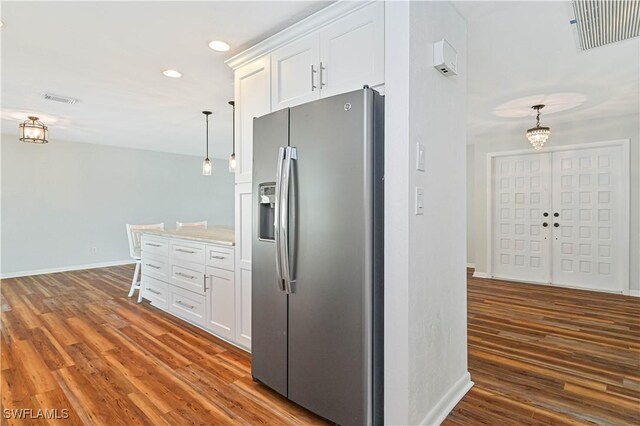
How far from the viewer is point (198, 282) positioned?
3225mm

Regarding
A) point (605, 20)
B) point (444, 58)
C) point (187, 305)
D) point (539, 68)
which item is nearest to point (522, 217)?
point (539, 68)

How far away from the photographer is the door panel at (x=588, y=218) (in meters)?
4.59

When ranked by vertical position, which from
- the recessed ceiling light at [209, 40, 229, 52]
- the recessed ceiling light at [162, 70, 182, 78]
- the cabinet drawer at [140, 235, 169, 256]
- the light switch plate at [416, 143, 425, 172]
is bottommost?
the cabinet drawer at [140, 235, 169, 256]

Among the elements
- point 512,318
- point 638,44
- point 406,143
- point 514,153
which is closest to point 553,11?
point 638,44

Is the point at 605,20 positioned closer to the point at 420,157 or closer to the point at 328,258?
the point at 420,157

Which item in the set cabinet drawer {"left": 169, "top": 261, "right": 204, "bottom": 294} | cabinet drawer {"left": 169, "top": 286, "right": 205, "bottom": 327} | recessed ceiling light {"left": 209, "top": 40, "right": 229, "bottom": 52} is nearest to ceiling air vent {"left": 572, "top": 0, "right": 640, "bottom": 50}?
recessed ceiling light {"left": 209, "top": 40, "right": 229, "bottom": 52}

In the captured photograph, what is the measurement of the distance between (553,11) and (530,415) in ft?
8.02

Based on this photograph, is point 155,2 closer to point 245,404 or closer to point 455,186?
point 455,186

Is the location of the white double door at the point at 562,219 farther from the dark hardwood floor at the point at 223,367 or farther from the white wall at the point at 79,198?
the white wall at the point at 79,198

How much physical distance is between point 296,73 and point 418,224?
133 cm

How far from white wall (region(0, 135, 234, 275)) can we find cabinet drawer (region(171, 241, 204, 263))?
3.95 meters

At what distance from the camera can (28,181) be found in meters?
5.73

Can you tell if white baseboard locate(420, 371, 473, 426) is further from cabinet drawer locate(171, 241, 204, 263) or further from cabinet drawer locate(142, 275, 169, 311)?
cabinet drawer locate(142, 275, 169, 311)

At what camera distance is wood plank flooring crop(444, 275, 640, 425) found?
1.92 meters
